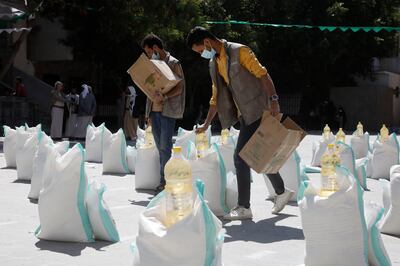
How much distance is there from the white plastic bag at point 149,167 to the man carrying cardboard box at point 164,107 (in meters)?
0.42

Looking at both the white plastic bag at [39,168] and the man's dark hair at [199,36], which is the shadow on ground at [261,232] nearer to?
the man's dark hair at [199,36]

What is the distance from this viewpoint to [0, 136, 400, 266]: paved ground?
4469 mm

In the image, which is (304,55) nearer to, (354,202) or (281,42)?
(281,42)

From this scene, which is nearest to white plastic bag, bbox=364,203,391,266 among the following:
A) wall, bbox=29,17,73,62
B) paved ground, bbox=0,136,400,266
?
paved ground, bbox=0,136,400,266

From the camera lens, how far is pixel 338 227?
4.01 metres

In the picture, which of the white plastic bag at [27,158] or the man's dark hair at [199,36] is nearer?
the man's dark hair at [199,36]

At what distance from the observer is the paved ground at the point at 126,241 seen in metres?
4.47

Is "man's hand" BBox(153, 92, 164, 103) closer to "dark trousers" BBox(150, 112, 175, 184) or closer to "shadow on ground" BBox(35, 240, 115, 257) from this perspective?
"dark trousers" BBox(150, 112, 175, 184)

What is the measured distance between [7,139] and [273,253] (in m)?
6.80

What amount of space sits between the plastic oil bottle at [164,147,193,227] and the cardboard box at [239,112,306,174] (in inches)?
79.0

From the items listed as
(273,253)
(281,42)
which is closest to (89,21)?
(281,42)

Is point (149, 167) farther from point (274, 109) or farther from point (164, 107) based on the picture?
point (274, 109)

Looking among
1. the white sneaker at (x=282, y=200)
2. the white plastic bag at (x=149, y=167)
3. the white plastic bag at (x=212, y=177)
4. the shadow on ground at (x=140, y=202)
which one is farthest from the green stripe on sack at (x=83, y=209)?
the white plastic bag at (x=149, y=167)

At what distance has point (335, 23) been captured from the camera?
30344mm
